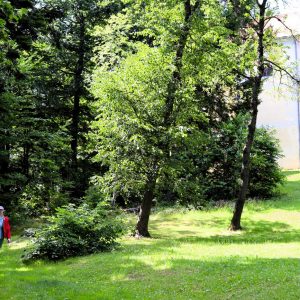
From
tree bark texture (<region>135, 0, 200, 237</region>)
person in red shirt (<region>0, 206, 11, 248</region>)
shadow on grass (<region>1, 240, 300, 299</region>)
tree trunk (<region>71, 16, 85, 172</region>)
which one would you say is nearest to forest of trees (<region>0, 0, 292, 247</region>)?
tree bark texture (<region>135, 0, 200, 237</region>)

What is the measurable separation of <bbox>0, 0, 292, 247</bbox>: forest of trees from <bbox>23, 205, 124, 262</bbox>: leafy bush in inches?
53.5

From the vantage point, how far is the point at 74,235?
13.0 metres

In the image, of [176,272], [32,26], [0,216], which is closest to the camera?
[176,272]

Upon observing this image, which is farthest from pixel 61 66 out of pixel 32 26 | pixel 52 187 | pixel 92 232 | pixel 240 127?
pixel 92 232

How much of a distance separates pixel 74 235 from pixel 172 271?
168 inches

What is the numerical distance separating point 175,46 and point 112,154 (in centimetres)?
451

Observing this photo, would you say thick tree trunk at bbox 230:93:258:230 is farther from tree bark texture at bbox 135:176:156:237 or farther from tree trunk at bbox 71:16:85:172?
tree trunk at bbox 71:16:85:172

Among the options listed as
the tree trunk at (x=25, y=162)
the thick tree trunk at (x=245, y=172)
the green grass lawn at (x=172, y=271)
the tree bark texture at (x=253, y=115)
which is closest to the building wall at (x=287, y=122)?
the tree bark texture at (x=253, y=115)

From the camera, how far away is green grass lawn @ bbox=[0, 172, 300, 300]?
8031mm

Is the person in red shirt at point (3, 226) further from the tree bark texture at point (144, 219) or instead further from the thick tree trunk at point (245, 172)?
the thick tree trunk at point (245, 172)

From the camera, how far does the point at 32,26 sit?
21.3 m

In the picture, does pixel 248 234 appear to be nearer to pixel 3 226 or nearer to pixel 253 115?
pixel 253 115

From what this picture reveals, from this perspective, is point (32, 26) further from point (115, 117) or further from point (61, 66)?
point (115, 117)

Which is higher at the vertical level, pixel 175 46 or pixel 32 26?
pixel 32 26
